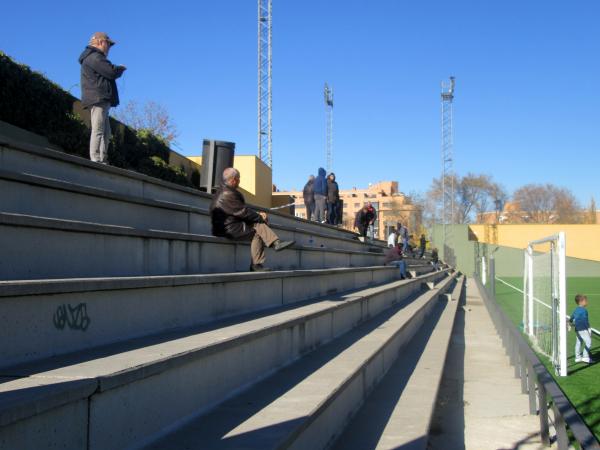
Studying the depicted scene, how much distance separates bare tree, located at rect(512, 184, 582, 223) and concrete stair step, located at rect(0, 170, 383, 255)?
94661 millimetres

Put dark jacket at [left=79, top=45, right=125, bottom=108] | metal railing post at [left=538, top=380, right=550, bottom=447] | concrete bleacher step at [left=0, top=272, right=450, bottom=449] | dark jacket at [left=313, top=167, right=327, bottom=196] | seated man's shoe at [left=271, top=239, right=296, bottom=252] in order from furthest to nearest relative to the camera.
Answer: dark jacket at [left=313, top=167, right=327, bottom=196] → seated man's shoe at [left=271, top=239, right=296, bottom=252] → dark jacket at [left=79, top=45, right=125, bottom=108] → metal railing post at [left=538, top=380, right=550, bottom=447] → concrete bleacher step at [left=0, top=272, right=450, bottom=449]

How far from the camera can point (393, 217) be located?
80.8 m

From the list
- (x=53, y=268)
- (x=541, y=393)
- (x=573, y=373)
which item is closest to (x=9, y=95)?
(x=53, y=268)

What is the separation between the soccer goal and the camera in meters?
9.24

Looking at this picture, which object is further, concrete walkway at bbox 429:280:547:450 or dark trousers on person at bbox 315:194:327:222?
dark trousers on person at bbox 315:194:327:222

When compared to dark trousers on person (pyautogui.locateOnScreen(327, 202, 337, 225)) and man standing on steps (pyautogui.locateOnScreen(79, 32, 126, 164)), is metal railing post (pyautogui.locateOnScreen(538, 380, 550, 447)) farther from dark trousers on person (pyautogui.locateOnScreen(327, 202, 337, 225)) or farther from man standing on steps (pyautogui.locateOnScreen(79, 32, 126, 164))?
dark trousers on person (pyautogui.locateOnScreen(327, 202, 337, 225))

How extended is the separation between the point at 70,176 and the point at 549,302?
825 cm

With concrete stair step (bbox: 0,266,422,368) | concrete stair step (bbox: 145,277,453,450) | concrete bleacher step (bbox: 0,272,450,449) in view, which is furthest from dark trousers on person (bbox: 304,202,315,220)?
concrete bleacher step (bbox: 0,272,450,449)

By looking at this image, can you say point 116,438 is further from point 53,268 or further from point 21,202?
point 21,202

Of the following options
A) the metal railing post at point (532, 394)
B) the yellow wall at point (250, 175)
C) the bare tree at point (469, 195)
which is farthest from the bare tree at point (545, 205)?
the metal railing post at point (532, 394)

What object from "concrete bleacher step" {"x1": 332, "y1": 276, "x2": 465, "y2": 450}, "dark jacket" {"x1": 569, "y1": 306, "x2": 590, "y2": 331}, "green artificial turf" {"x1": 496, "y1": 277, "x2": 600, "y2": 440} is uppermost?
"dark jacket" {"x1": 569, "y1": 306, "x2": 590, "y2": 331}

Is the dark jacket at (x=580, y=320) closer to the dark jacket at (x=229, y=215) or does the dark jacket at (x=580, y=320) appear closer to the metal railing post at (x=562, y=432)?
the metal railing post at (x=562, y=432)

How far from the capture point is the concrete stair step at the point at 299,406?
305 cm

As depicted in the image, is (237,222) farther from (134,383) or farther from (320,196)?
(320,196)
